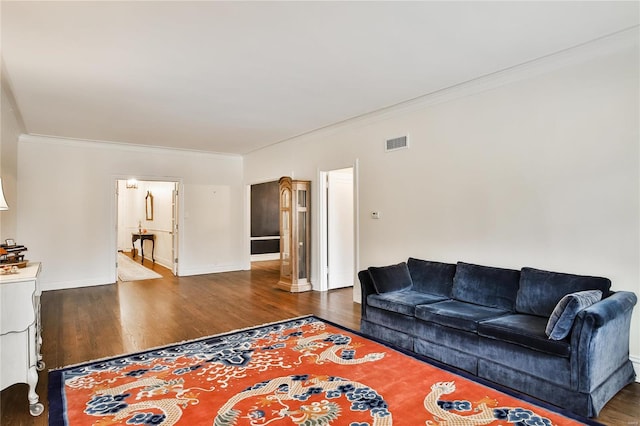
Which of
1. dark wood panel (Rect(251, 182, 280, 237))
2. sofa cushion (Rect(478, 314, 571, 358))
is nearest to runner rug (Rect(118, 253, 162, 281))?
dark wood panel (Rect(251, 182, 280, 237))

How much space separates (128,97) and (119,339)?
273 centimetres

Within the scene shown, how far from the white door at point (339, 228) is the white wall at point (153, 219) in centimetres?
406

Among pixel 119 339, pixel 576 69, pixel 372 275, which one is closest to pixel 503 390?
pixel 372 275

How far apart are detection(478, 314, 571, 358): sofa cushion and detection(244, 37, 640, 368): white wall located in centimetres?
69

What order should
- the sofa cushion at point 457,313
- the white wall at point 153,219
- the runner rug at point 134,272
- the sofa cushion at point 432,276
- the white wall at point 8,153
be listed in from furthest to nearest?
1. the white wall at point 153,219
2. the runner rug at point 134,272
3. the white wall at point 8,153
4. the sofa cushion at point 432,276
5. the sofa cushion at point 457,313

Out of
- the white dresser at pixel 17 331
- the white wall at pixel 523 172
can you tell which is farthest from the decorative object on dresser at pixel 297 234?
the white dresser at pixel 17 331

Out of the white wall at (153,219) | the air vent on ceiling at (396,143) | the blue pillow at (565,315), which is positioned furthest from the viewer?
the white wall at (153,219)

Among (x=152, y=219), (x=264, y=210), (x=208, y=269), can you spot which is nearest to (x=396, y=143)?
(x=208, y=269)

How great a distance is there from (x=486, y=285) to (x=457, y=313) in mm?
546

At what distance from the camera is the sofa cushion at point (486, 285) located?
3.40 meters

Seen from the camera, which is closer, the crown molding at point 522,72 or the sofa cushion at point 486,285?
the crown molding at point 522,72

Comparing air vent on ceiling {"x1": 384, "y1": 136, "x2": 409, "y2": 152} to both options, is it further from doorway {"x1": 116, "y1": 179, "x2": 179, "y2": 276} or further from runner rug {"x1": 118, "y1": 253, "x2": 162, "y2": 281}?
runner rug {"x1": 118, "y1": 253, "x2": 162, "y2": 281}

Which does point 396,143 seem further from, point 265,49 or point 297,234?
point 297,234

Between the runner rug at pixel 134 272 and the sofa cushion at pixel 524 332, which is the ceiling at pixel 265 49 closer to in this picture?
the sofa cushion at pixel 524 332
